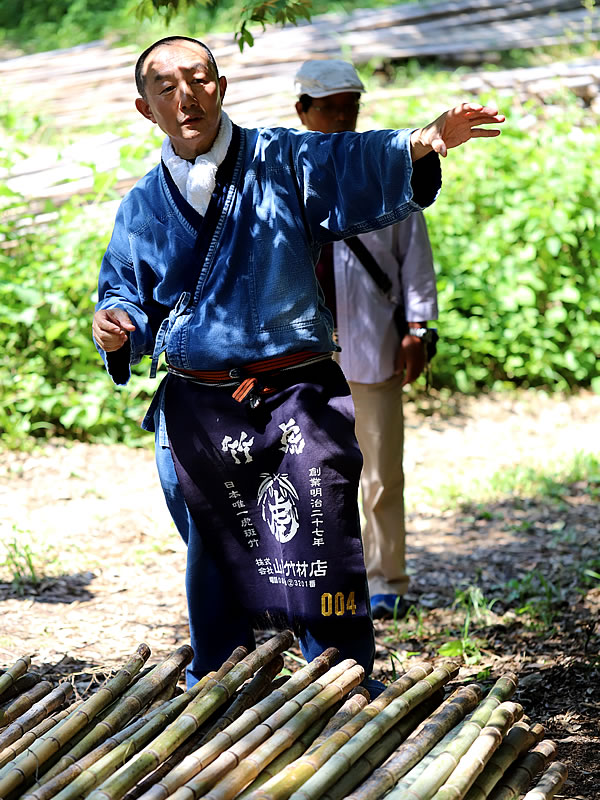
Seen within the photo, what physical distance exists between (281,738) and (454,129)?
1.36 m

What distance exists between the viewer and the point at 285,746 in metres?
2.03

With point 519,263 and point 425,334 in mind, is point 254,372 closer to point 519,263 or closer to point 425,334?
point 425,334

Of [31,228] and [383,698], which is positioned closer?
[383,698]

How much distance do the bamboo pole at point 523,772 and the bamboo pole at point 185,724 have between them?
0.60 metres

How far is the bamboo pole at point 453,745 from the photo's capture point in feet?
6.30

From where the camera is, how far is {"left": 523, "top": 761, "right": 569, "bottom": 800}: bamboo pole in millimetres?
1924

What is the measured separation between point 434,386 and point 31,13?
955 cm

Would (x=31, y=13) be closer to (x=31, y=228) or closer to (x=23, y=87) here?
(x=23, y=87)

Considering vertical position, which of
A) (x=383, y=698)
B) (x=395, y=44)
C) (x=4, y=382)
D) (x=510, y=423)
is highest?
(x=395, y=44)

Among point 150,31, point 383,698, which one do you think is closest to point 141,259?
point 383,698

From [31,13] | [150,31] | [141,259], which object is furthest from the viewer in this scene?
[31,13]

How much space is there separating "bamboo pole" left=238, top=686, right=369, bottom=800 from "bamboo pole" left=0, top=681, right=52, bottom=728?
25.3 inches

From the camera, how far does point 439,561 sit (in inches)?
181

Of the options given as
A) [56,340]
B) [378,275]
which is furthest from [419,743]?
[56,340]
